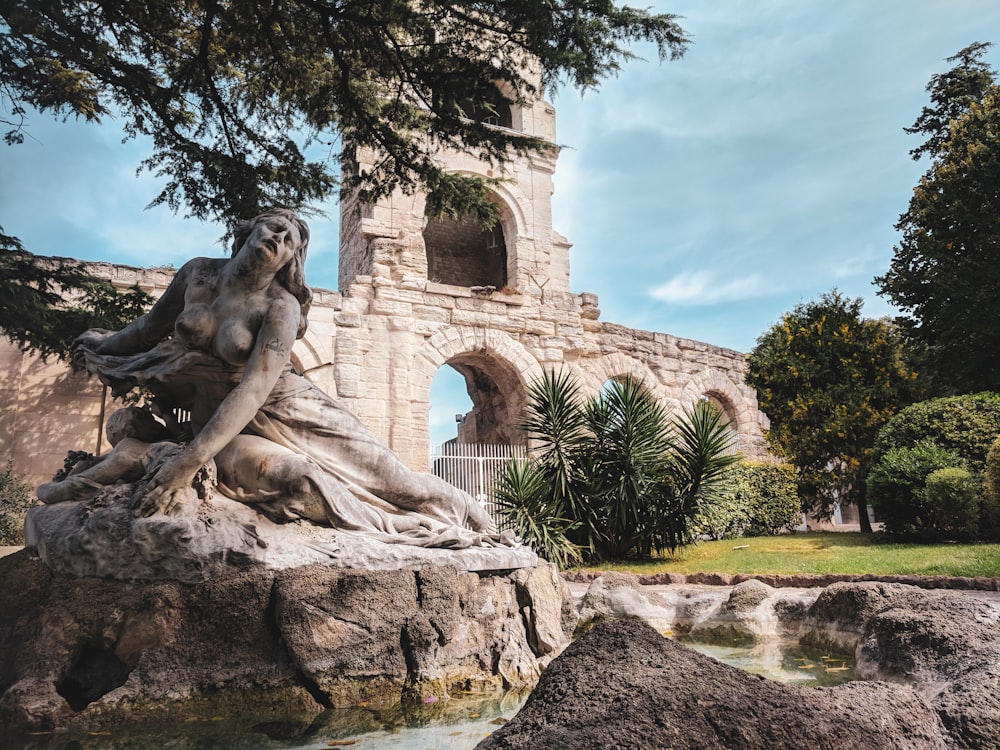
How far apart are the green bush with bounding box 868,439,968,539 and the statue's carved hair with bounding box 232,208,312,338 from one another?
879cm

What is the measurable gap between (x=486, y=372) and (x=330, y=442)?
1336cm

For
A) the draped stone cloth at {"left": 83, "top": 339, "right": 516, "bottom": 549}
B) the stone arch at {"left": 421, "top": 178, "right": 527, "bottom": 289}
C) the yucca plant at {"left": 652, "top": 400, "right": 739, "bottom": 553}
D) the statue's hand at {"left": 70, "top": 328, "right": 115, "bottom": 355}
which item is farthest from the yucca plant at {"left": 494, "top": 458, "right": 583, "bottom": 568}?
the stone arch at {"left": 421, "top": 178, "right": 527, "bottom": 289}

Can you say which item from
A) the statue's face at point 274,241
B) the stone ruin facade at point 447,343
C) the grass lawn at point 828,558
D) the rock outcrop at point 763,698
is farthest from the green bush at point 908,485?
the statue's face at point 274,241

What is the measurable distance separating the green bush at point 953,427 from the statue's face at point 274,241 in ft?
31.4

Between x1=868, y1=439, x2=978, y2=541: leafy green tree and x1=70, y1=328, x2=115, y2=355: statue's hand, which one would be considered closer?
x1=70, y1=328, x2=115, y2=355: statue's hand

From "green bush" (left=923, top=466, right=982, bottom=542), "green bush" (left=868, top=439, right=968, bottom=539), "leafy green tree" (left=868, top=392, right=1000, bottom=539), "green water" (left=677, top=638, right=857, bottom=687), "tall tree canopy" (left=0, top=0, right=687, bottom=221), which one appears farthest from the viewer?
"green bush" (left=868, top=439, right=968, bottom=539)

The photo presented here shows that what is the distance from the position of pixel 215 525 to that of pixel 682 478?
878cm

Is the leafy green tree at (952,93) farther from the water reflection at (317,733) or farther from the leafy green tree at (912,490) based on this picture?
the water reflection at (317,733)

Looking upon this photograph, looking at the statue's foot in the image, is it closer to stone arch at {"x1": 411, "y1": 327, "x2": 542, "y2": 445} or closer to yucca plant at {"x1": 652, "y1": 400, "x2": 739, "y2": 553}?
yucca plant at {"x1": 652, "y1": 400, "x2": 739, "y2": 553}

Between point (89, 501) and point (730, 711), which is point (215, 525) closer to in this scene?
point (89, 501)

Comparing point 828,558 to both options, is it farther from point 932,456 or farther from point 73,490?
point 73,490

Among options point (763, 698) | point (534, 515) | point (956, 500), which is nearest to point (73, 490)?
point (763, 698)

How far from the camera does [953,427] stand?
988 cm

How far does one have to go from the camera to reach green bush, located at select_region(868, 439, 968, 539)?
9.39 metres
